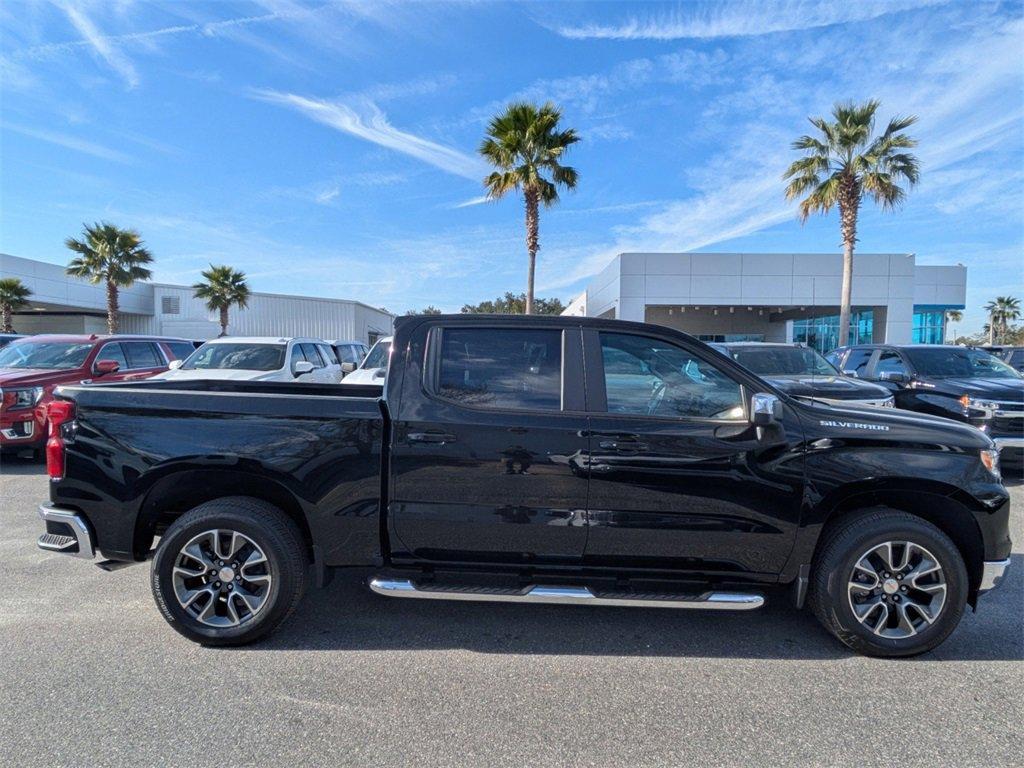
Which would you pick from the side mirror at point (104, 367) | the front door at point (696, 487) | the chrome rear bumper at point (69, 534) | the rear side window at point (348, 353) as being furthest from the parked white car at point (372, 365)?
the front door at point (696, 487)

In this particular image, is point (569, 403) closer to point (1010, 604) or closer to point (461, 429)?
point (461, 429)

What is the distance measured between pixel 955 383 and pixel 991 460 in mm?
5912

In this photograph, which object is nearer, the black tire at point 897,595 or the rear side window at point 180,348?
the black tire at point 897,595

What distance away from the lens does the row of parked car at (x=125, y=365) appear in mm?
7695

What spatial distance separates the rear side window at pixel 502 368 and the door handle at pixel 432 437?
0.22 metres

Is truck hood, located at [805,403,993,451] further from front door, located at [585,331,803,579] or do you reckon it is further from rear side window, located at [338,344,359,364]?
rear side window, located at [338,344,359,364]

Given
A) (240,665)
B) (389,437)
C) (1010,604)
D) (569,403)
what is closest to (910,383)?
(1010,604)

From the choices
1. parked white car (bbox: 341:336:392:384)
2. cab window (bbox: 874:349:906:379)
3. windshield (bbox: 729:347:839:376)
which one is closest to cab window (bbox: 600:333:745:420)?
parked white car (bbox: 341:336:392:384)

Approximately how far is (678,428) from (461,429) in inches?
48.5

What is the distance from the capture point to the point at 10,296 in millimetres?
30922

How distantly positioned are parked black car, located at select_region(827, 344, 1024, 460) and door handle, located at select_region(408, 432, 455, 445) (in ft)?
23.9

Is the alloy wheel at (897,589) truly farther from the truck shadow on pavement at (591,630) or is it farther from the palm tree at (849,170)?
the palm tree at (849,170)

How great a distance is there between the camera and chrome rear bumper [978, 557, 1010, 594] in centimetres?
315

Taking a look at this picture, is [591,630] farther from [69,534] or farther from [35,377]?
[35,377]
